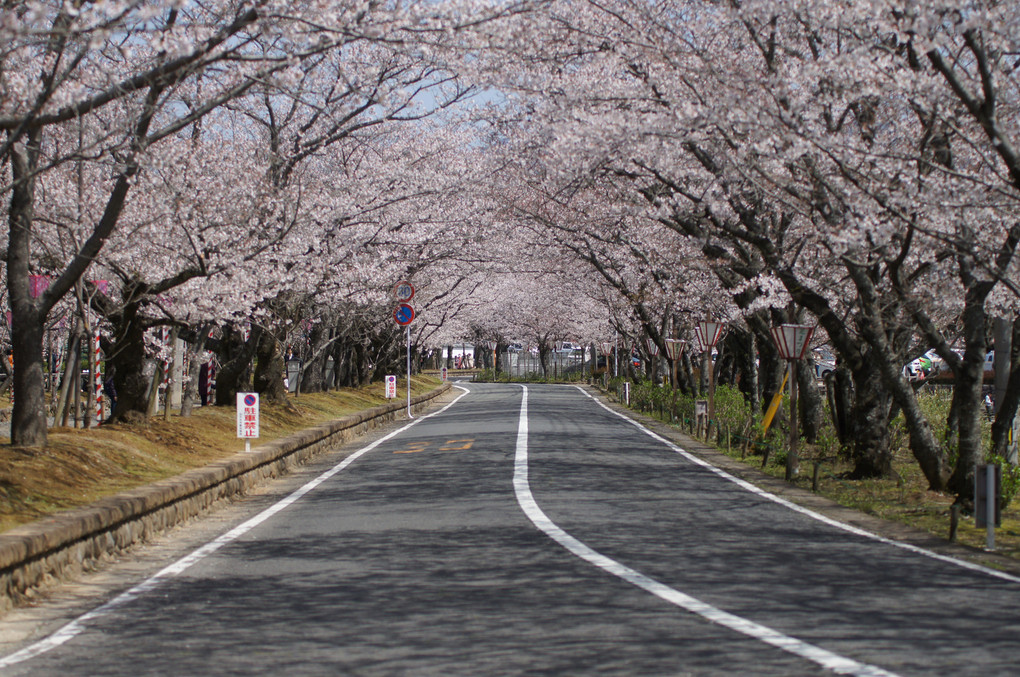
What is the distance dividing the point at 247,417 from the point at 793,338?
8.32 m

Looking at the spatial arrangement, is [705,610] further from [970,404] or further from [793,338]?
[793,338]

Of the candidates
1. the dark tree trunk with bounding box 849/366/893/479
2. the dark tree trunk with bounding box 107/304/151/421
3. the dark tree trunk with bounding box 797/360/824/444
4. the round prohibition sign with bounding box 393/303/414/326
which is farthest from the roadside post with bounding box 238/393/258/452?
the round prohibition sign with bounding box 393/303/414/326

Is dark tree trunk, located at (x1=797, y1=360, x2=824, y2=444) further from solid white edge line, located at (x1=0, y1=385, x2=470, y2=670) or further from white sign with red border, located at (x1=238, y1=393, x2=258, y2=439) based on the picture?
white sign with red border, located at (x1=238, y1=393, x2=258, y2=439)

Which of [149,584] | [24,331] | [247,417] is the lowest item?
[149,584]

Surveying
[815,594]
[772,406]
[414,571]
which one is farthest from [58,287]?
[772,406]

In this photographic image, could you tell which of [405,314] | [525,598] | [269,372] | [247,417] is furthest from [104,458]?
[405,314]

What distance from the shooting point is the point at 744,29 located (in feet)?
46.8

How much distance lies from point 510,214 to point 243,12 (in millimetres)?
18049

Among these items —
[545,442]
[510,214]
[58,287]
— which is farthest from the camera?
[510,214]

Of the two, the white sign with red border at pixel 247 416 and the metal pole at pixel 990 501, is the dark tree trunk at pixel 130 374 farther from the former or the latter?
the metal pole at pixel 990 501

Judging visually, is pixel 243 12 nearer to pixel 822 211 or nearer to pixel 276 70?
pixel 276 70

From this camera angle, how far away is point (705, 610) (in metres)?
6.60

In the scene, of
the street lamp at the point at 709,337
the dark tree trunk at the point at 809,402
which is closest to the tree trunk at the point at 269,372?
the street lamp at the point at 709,337

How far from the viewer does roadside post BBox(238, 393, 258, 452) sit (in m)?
15.9
